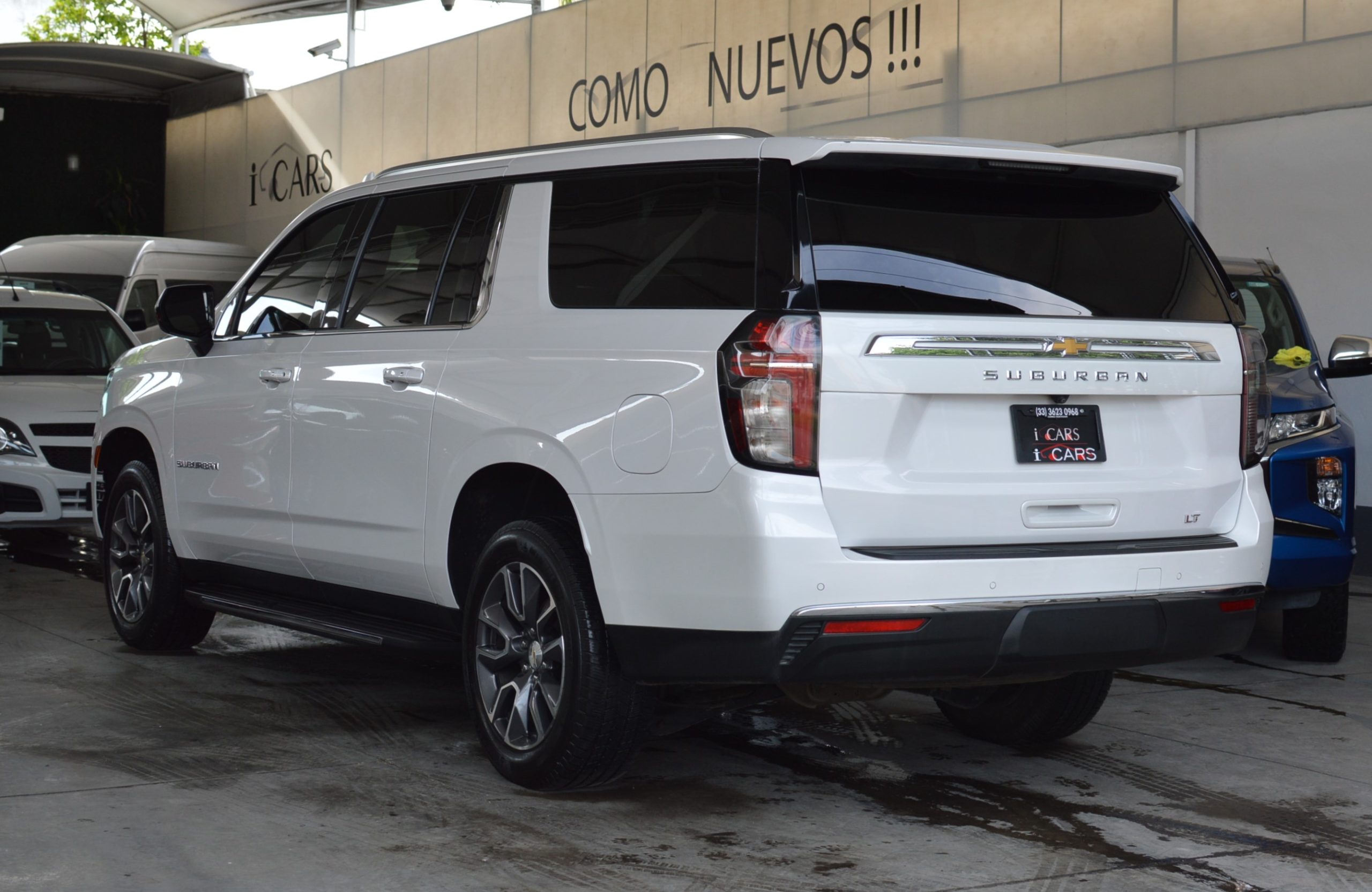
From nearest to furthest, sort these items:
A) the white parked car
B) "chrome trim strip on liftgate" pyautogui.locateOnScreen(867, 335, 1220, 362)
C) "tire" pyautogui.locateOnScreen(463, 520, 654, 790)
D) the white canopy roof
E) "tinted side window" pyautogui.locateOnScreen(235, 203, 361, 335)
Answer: "chrome trim strip on liftgate" pyautogui.locateOnScreen(867, 335, 1220, 362) → "tire" pyautogui.locateOnScreen(463, 520, 654, 790) → "tinted side window" pyautogui.locateOnScreen(235, 203, 361, 335) → the white parked car → the white canopy roof

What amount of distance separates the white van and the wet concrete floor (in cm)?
A: 1384

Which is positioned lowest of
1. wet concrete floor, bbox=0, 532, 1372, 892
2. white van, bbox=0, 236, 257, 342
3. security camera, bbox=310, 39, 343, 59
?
wet concrete floor, bbox=0, 532, 1372, 892

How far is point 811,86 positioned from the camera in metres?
16.7

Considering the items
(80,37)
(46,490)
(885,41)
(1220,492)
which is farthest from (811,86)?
(80,37)

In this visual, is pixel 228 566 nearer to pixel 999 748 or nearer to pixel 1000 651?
pixel 999 748

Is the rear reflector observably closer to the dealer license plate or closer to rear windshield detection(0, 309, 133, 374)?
the dealer license plate

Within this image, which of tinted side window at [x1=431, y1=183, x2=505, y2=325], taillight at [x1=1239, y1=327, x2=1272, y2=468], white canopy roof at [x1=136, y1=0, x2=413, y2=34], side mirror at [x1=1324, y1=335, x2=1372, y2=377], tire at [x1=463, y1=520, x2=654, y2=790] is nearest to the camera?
tire at [x1=463, y1=520, x2=654, y2=790]

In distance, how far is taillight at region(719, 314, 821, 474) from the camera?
4.09 metres

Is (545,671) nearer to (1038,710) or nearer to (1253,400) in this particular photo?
(1038,710)

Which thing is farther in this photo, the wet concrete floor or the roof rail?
the roof rail

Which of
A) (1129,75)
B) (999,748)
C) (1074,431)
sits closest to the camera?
(1074,431)

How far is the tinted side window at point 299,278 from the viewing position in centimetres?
604

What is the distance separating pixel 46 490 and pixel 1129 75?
875 cm

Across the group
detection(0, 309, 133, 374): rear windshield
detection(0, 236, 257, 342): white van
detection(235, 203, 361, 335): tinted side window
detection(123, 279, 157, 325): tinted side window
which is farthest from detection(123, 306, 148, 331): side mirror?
detection(235, 203, 361, 335): tinted side window
